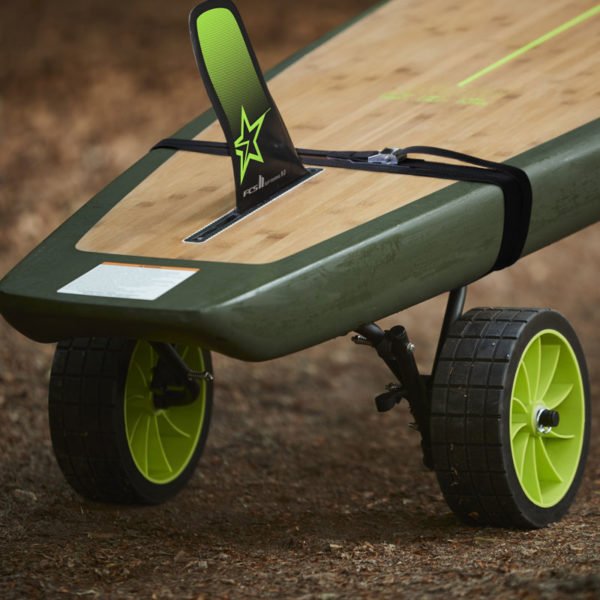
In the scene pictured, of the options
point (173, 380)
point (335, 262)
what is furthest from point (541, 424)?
point (173, 380)

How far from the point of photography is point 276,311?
3.94m

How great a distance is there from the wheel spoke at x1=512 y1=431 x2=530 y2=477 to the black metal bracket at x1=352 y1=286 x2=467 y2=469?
27 cm

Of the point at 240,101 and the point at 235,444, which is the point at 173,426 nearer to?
the point at 235,444

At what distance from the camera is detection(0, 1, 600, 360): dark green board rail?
3.90 m

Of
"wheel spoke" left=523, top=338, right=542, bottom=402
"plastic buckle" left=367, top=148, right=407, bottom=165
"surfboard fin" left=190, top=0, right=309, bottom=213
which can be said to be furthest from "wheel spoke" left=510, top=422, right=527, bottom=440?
"surfboard fin" left=190, top=0, right=309, bottom=213

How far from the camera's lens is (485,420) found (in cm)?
425

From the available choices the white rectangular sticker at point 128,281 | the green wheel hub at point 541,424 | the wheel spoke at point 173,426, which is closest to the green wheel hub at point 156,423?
the wheel spoke at point 173,426

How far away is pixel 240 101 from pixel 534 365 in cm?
121

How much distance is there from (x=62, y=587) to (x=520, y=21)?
9.55 feet

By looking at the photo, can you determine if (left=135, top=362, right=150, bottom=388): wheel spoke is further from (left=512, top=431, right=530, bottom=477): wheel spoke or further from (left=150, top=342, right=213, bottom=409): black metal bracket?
(left=512, top=431, right=530, bottom=477): wheel spoke

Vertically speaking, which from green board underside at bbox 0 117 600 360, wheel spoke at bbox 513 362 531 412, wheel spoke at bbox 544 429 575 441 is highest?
green board underside at bbox 0 117 600 360

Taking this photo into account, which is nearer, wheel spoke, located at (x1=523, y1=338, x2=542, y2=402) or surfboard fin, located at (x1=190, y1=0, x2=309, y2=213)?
surfboard fin, located at (x1=190, y1=0, x2=309, y2=213)

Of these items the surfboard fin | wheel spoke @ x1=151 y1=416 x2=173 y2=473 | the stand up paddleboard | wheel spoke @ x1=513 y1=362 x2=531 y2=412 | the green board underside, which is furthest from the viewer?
wheel spoke @ x1=151 y1=416 x2=173 y2=473

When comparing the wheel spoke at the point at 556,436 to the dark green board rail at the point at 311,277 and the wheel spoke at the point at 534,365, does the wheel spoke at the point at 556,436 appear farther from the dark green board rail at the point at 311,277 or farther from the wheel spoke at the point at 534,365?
the dark green board rail at the point at 311,277
